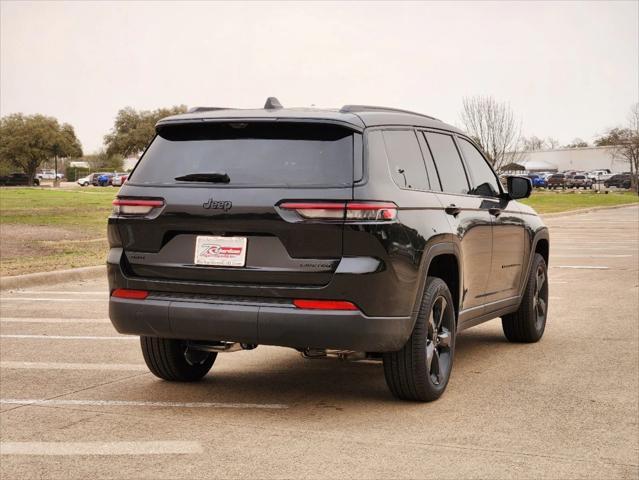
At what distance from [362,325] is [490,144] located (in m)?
64.2

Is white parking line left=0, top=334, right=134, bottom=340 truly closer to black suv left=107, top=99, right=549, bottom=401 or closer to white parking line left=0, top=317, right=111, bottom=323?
white parking line left=0, top=317, right=111, bottom=323

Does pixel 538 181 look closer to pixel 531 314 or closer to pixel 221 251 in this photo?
pixel 531 314

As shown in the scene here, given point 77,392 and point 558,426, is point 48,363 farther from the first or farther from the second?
point 558,426

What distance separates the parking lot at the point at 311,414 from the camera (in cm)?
538

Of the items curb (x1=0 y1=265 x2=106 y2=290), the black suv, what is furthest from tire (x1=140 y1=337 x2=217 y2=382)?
curb (x1=0 y1=265 x2=106 y2=290)

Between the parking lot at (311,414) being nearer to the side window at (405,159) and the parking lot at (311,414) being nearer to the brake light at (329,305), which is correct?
the brake light at (329,305)

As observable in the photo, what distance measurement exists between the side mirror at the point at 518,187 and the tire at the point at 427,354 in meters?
1.95

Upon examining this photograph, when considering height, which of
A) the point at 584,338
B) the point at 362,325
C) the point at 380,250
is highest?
the point at 380,250

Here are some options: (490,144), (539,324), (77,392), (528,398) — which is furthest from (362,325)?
(490,144)

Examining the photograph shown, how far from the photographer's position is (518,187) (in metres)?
8.81

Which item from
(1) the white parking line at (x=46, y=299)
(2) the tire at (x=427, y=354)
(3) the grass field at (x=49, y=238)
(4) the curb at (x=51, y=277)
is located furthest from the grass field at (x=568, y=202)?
(2) the tire at (x=427, y=354)

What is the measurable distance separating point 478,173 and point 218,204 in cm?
278

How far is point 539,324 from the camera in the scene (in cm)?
963

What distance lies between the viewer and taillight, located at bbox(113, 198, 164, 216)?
21.7 ft
